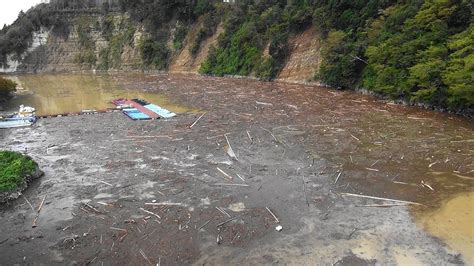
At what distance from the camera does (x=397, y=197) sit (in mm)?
11500

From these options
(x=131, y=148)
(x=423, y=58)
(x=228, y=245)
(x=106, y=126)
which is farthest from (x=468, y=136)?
(x=106, y=126)

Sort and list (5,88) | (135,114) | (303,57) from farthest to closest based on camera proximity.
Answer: (303,57) → (5,88) → (135,114)

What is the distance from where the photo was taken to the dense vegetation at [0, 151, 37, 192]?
12.4m

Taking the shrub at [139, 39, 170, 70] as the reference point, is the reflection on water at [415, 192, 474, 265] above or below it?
above

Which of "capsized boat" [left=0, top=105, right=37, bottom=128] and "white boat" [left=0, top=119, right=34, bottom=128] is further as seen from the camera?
"capsized boat" [left=0, top=105, right=37, bottom=128]

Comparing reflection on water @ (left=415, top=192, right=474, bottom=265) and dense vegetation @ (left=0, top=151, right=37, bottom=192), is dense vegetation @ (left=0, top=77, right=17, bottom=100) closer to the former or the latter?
dense vegetation @ (left=0, top=151, right=37, bottom=192)

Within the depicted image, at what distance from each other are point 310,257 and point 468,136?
11752 mm

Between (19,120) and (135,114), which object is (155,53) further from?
(19,120)

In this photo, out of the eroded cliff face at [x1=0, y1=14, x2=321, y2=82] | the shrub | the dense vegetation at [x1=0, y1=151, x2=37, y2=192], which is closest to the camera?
the dense vegetation at [x1=0, y1=151, x2=37, y2=192]

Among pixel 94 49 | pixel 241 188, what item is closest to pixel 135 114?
pixel 241 188

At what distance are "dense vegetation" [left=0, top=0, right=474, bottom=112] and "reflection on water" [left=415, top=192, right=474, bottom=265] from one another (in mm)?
9260

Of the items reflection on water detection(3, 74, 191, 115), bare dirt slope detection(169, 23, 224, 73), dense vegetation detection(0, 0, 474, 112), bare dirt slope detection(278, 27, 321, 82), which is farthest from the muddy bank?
bare dirt slope detection(169, 23, 224, 73)

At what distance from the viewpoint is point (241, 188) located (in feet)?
41.0

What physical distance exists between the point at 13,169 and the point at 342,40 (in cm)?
2465
